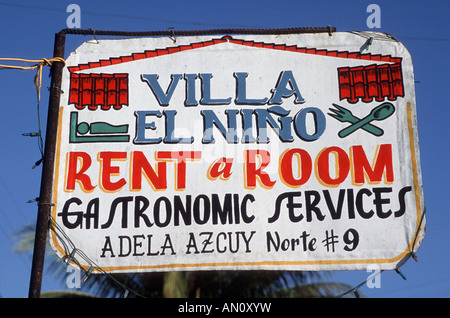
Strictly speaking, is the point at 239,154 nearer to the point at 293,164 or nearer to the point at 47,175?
the point at 293,164

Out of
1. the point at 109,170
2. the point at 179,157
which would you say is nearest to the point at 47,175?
the point at 109,170

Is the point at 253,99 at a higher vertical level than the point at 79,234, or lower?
higher

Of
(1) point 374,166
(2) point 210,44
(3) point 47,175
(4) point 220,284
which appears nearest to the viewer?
(3) point 47,175

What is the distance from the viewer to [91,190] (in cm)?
732

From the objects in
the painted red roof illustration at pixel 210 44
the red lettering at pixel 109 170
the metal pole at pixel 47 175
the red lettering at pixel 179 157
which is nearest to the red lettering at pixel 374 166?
the painted red roof illustration at pixel 210 44

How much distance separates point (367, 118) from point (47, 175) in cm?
Answer: 338

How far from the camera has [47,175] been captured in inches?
278

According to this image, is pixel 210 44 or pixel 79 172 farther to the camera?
pixel 210 44

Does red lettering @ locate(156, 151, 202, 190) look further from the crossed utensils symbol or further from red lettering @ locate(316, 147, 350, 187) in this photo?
the crossed utensils symbol

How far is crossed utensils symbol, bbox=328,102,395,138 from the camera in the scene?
739cm

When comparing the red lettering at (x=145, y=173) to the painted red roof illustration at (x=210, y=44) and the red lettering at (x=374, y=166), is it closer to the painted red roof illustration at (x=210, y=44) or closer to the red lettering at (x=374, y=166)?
the painted red roof illustration at (x=210, y=44)
